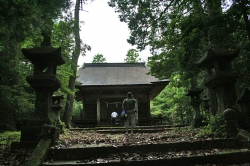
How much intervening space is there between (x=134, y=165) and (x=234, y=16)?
6005mm

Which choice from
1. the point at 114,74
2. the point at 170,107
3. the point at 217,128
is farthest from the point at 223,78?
the point at 170,107

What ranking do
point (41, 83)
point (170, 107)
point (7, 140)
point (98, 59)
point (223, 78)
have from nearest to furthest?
1. point (41, 83)
2. point (223, 78)
3. point (7, 140)
4. point (170, 107)
5. point (98, 59)

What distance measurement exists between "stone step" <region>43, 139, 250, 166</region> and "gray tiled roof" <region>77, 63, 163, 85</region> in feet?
43.6

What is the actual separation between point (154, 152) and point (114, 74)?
17.0m

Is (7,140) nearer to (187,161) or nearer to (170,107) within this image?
(187,161)

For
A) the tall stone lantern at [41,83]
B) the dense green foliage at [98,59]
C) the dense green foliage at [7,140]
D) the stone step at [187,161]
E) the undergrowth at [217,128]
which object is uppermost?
the dense green foliage at [98,59]

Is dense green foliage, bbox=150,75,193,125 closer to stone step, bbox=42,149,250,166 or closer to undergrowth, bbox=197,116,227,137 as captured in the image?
undergrowth, bbox=197,116,227,137

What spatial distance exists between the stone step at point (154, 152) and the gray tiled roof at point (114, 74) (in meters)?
13.3

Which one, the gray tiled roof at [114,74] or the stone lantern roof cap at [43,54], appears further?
the gray tiled roof at [114,74]

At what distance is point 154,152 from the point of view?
4543mm

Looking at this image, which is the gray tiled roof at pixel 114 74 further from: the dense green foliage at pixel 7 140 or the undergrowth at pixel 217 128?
the undergrowth at pixel 217 128

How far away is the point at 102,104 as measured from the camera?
1966 cm

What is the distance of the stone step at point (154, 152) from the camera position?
3752mm

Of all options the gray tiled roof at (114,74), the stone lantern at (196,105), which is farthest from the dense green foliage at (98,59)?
the stone lantern at (196,105)
